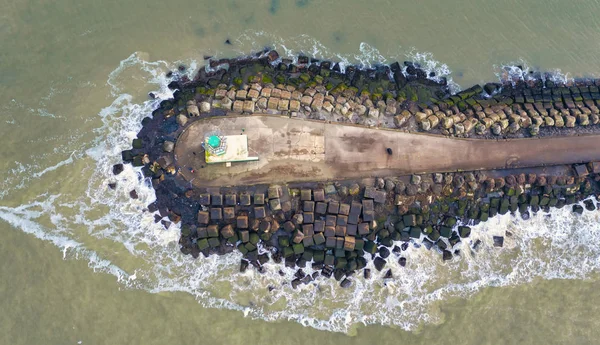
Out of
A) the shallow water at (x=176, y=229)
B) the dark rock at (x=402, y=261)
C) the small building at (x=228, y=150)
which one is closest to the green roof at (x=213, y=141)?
the small building at (x=228, y=150)

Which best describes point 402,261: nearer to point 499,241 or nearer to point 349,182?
point 349,182

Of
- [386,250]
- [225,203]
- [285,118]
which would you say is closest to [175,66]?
[285,118]

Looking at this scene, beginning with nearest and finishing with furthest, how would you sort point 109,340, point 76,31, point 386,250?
point 109,340
point 386,250
point 76,31

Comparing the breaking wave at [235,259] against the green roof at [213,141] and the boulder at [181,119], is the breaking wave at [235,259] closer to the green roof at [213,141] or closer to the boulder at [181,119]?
the boulder at [181,119]

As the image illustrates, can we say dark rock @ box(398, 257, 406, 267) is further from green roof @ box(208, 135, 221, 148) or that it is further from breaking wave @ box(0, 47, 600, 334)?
green roof @ box(208, 135, 221, 148)

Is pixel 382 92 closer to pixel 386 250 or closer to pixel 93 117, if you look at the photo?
pixel 386 250
